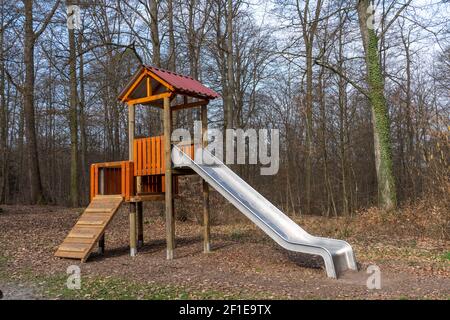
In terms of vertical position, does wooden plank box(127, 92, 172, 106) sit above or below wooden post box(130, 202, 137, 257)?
above

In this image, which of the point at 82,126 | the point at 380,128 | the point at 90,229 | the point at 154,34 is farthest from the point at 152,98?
the point at 82,126

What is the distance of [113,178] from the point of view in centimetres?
1027

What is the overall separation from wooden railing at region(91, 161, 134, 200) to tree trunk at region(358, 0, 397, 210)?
30.1 feet

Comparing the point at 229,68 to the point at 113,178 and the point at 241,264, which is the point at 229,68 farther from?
the point at 241,264

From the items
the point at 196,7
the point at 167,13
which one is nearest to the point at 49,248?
the point at 167,13

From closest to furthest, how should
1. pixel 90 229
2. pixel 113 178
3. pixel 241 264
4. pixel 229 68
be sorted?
pixel 241 264, pixel 90 229, pixel 113 178, pixel 229 68

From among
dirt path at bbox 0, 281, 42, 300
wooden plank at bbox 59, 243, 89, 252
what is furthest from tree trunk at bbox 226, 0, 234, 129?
dirt path at bbox 0, 281, 42, 300

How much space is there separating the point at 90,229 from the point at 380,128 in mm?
10601

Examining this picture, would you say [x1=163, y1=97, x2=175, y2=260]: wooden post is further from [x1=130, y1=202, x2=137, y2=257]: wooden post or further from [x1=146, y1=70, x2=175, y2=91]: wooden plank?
[x1=130, y1=202, x2=137, y2=257]: wooden post

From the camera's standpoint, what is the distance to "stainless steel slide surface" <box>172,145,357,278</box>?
750 cm

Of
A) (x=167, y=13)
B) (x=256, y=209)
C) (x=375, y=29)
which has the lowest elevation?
(x=256, y=209)
